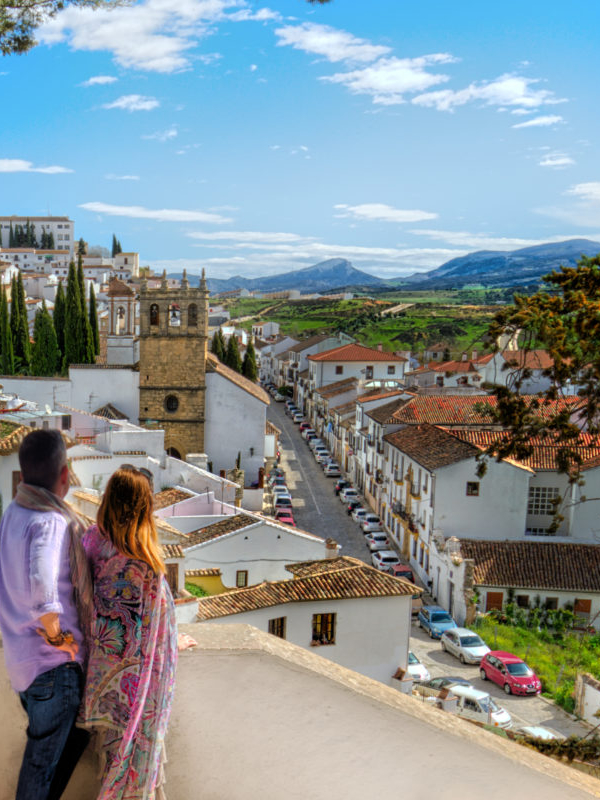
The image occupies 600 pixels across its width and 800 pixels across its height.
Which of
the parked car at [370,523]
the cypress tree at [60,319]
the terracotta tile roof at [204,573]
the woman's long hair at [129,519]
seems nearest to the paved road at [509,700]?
the terracotta tile roof at [204,573]

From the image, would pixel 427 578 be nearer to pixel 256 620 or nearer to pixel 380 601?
pixel 380 601

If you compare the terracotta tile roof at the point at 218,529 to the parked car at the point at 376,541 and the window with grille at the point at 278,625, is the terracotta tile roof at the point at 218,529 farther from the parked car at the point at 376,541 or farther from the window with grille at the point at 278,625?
the parked car at the point at 376,541

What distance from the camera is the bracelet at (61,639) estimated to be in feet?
10.5

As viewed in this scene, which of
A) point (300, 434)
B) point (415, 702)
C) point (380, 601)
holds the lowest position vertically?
point (300, 434)

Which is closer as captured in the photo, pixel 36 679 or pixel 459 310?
pixel 36 679

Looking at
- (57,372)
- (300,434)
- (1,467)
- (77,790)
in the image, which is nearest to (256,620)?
(1,467)

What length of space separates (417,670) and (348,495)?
21.9 meters

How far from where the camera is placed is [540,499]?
102 feet

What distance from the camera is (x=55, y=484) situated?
3.37 metres

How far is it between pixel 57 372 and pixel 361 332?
66.8 meters

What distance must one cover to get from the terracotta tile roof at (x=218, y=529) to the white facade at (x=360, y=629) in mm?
3999

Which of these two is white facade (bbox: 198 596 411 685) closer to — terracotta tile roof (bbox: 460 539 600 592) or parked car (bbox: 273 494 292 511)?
terracotta tile roof (bbox: 460 539 600 592)

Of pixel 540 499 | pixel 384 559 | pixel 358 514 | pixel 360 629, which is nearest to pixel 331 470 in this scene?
pixel 358 514

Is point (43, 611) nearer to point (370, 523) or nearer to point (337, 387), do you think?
point (370, 523)
